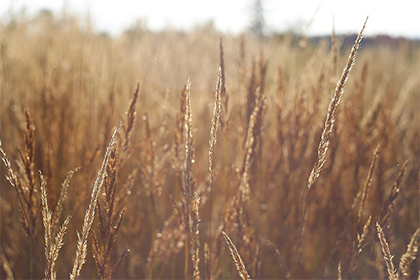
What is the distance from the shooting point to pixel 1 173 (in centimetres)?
205

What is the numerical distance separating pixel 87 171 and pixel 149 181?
0.86 feet

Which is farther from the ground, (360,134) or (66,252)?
(360,134)

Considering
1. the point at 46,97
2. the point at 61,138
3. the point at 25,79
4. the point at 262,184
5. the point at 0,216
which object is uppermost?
the point at 25,79

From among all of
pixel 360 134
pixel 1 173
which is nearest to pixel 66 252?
pixel 1 173

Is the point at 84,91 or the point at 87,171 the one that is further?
the point at 84,91

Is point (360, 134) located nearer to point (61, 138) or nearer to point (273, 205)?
point (273, 205)

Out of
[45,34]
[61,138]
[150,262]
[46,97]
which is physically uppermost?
[45,34]

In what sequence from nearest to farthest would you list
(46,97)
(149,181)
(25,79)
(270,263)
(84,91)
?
(149,181), (46,97), (270,263), (84,91), (25,79)

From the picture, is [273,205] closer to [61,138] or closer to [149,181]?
[149,181]

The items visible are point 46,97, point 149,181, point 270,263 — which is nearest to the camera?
point 149,181

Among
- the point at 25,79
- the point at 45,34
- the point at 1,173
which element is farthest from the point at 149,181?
the point at 45,34

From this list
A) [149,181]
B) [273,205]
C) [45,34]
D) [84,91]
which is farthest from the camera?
[45,34]

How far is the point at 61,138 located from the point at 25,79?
1.51 m

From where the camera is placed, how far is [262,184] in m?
1.55
